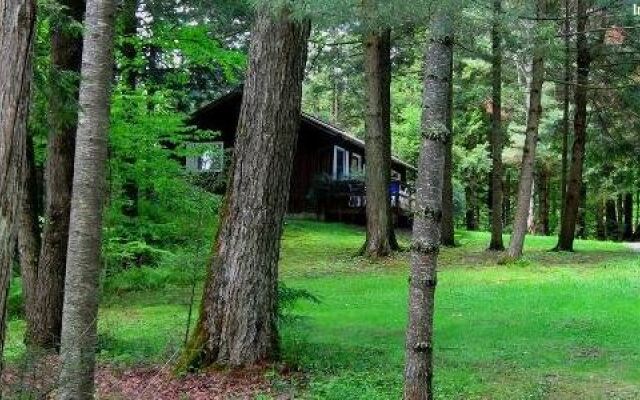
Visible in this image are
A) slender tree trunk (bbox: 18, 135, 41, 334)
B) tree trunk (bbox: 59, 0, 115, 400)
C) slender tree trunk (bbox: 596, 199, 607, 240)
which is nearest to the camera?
tree trunk (bbox: 59, 0, 115, 400)

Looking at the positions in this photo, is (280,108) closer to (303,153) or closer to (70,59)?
(70,59)

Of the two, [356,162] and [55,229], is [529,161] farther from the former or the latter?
[356,162]

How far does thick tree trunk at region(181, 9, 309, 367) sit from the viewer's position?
25.4 feet

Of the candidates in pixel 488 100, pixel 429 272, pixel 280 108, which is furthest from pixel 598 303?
pixel 488 100

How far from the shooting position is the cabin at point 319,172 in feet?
101

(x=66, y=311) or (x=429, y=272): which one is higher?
(x=429, y=272)

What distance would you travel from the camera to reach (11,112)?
4066 mm

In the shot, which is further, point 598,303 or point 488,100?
point 488,100

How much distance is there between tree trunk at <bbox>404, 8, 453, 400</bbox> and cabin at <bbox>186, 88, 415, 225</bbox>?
80.9 ft

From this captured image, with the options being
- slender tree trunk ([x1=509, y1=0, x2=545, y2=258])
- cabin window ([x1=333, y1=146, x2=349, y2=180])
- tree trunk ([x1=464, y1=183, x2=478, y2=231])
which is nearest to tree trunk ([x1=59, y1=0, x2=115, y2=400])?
slender tree trunk ([x1=509, y1=0, x2=545, y2=258])

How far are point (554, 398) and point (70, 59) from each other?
6.59 meters

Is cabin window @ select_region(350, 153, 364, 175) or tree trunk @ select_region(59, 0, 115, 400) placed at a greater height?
cabin window @ select_region(350, 153, 364, 175)

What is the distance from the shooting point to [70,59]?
9.10 metres

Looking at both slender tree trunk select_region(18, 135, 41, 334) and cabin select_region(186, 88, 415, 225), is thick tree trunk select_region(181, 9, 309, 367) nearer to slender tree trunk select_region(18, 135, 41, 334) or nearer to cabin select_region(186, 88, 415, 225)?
slender tree trunk select_region(18, 135, 41, 334)
